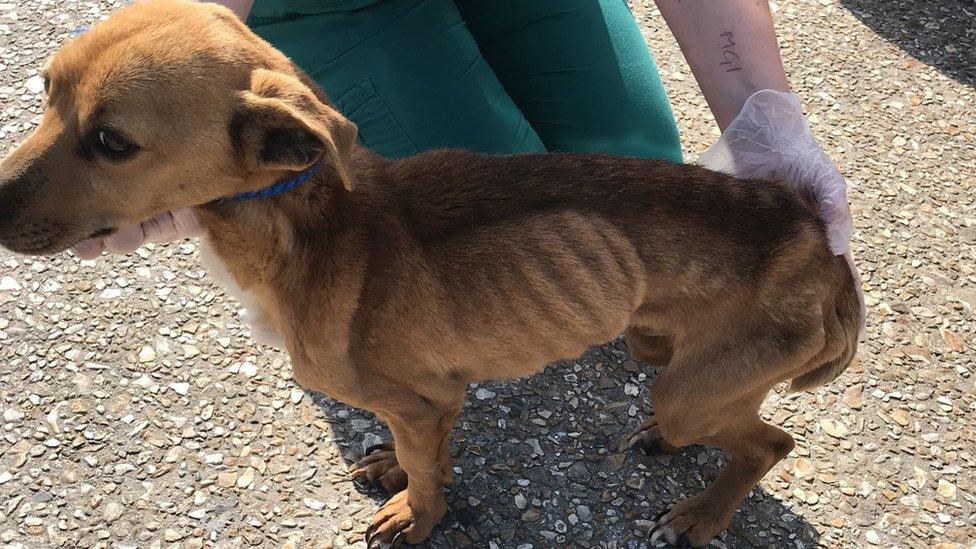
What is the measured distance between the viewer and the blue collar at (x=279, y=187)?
281 cm

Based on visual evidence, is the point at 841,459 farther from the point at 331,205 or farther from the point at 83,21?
the point at 83,21

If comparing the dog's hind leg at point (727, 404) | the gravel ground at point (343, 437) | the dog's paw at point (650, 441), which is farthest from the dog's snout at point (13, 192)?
the dog's paw at point (650, 441)

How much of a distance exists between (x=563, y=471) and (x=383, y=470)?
2.86 feet

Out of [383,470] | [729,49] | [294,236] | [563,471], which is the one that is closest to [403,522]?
[383,470]

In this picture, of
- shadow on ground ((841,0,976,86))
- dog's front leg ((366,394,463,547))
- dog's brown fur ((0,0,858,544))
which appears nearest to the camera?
dog's brown fur ((0,0,858,544))

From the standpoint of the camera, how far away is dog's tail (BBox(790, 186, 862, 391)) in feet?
10.3

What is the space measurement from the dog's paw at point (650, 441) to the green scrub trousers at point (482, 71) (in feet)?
4.64

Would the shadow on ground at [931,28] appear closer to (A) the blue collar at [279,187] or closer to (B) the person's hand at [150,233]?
(A) the blue collar at [279,187]

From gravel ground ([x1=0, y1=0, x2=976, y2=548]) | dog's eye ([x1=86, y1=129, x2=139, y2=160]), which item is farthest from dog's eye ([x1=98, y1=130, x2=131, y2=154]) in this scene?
gravel ground ([x1=0, y1=0, x2=976, y2=548])

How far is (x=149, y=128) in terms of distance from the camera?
98.1 inches

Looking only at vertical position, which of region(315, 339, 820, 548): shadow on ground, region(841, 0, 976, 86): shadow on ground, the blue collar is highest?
the blue collar

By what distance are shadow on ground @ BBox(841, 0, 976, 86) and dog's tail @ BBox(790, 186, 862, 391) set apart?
14.1ft

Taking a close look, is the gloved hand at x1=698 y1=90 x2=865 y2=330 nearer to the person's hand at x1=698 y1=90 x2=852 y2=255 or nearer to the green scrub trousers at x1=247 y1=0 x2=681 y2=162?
the person's hand at x1=698 y1=90 x2=852 y2=255

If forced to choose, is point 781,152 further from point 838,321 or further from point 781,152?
point 838,321
